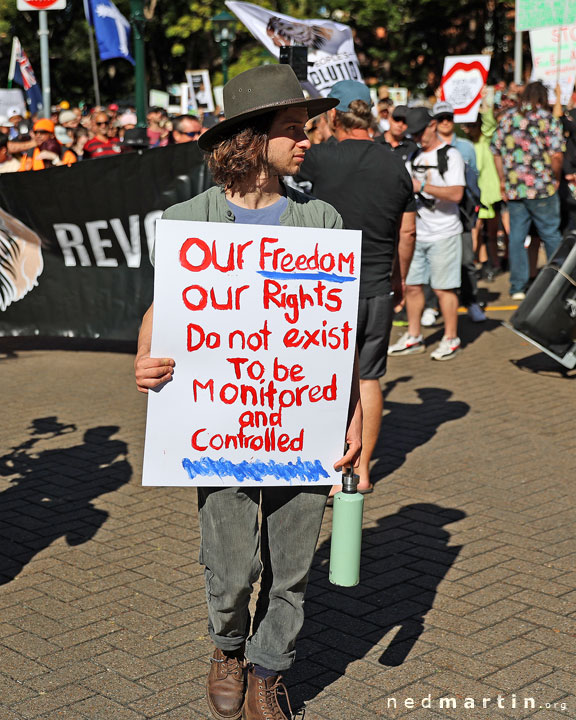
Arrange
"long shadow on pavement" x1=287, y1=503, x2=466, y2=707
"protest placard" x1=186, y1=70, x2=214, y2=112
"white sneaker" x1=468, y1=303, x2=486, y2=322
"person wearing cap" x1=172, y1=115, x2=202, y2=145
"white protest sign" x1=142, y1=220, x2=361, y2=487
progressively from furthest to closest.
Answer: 1. "protest placard" x1=186, y1=70, x2=214, y2=112
2. "person wearing cap" x1=172, y1=115, x2=202, y2=145
3. "white sneaker" x1=468, y1=303, x2=486, y2=322
4. "long shadow on pavement" x1=287, y1=503, x2=466, y2=707
5. "white protest sign" x1=142, y1=220, x2=361, y2=487

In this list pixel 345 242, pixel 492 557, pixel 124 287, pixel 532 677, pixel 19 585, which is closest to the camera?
pixel 345 242

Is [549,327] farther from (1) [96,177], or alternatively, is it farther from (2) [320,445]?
(2) [320,445]

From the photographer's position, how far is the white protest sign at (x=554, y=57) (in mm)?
14359

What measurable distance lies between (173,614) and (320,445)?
4.24 feet

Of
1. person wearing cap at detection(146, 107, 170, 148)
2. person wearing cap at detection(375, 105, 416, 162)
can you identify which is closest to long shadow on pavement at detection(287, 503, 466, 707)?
person wearing cap at detection(375, 105, 416, 162)

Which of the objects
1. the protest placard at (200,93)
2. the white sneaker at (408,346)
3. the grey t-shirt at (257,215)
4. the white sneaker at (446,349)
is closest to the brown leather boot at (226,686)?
the grey t-shirt at (257,215)

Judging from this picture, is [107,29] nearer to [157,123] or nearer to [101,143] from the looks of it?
[157,123]

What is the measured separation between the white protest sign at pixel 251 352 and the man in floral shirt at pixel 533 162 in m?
7.99

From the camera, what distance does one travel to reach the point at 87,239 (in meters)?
8.92

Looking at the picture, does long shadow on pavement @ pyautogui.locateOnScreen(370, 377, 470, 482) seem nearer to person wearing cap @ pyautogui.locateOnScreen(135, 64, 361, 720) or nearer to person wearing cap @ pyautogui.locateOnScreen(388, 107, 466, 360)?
person wearing cap @ pyautogui.locateOnScreen(388, 107, 466, 360)

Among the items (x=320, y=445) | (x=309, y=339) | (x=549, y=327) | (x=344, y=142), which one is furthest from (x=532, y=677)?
(x=549, y=327)

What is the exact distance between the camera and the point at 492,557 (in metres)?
4.91

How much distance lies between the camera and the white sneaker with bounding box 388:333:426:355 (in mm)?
9539

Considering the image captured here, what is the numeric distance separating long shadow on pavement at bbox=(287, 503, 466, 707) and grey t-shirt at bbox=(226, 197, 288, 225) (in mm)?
1577
